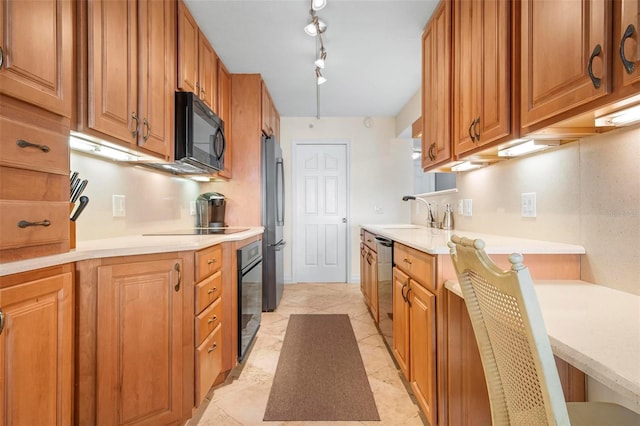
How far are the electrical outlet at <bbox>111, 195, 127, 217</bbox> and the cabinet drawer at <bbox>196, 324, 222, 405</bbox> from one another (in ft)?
2.94

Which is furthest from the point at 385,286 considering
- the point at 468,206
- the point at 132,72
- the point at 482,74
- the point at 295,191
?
the point at 295,191

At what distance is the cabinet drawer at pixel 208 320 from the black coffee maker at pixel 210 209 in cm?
110

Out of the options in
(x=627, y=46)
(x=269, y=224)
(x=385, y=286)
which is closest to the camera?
(x=627, y=46)

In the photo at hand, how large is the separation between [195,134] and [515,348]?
80.8 inches

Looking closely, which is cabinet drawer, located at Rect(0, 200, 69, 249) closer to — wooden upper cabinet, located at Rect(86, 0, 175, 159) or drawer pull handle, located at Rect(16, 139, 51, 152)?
drawer pull handle, located at Rect(16, 139, 51, 152)

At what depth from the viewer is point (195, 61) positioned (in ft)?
7.41

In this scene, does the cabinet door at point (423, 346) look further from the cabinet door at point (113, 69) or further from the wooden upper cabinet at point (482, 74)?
the cabinet door at point (113, 69)

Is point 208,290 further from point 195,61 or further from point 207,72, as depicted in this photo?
point 207,72

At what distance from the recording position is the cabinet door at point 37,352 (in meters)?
0.88

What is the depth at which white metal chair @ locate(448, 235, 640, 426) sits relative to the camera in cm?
56

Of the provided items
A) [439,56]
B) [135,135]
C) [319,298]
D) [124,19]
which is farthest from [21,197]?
[319,298]

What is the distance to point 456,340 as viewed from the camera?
4.49 ft

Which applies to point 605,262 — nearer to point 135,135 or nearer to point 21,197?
point 21,197

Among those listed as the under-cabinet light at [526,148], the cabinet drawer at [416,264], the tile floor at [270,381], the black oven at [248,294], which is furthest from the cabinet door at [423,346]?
the black oven at [248,294]
